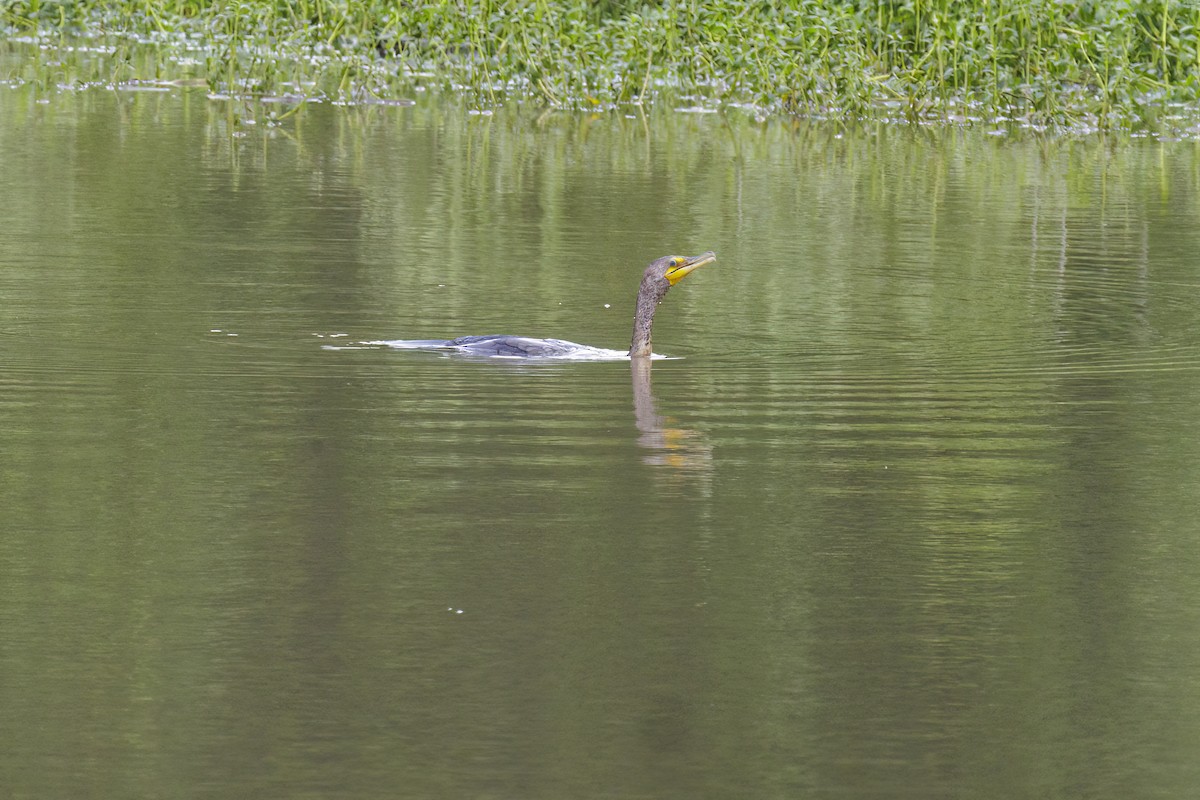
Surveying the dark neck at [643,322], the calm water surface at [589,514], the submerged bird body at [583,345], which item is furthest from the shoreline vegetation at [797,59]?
the dark neck at [643,322]

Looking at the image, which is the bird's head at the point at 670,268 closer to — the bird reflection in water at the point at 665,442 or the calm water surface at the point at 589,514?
the calm water surface at the point at 589,514

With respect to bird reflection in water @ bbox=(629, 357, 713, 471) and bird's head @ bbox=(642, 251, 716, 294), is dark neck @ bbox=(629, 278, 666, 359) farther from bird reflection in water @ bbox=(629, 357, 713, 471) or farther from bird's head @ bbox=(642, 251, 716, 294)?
bird reflection in water @ bbox=(629, 357, 713, 471)

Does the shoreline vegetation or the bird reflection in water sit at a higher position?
the shoreline vegetation

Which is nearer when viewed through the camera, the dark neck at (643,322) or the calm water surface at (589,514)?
the calm water surface at (589,514)

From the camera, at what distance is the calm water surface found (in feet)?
18.9

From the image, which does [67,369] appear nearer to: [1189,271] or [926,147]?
[1189,271]

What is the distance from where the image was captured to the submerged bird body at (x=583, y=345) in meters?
11.6

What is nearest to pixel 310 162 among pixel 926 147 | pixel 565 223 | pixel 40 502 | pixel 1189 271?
pixel 565 223

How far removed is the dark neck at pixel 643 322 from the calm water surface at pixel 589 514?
0.20 metres

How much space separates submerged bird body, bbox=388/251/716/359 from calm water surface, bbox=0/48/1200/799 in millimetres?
144

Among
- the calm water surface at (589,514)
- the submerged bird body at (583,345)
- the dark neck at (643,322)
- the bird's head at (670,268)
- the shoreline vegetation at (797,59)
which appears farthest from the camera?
the shoreline vegetation at (797,59)

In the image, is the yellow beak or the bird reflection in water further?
the yellow beak

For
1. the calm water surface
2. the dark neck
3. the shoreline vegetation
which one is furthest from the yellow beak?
the shoreline vegetation

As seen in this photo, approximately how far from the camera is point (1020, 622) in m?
6.87
